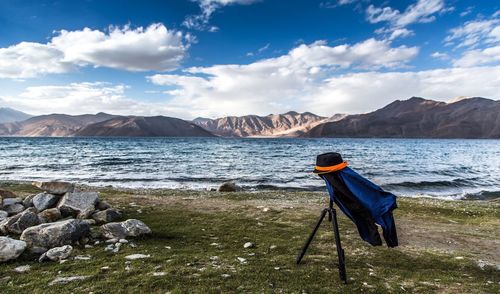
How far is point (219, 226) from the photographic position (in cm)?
1195

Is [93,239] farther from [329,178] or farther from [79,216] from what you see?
[329,178]

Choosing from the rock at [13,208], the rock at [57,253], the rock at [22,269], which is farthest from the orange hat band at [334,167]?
the rock at [13,208]

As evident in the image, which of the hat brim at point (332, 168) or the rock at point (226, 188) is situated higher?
the hat brim at point (332, 168)

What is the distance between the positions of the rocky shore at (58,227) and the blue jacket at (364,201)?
617 centimetres

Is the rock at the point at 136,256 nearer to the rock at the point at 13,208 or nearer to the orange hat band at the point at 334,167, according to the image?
the orange hat band at the point at 334,167

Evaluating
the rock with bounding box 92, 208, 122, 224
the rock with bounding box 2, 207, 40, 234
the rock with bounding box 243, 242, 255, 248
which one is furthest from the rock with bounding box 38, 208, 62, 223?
the rock with bounding box 243, 242, 255, 248

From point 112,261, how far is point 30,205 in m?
8.34

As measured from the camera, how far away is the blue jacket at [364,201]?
18.7 ft

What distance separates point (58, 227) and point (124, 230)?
70.2 inches

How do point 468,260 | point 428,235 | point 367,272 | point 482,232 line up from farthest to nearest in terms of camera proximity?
point 482,232, point 428,235, point 468,260, point 367,272

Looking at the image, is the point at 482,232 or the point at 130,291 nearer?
the point at 130,291

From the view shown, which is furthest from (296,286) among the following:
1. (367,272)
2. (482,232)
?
(482,232)

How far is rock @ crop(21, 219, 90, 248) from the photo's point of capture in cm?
830

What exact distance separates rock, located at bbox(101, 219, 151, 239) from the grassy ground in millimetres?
350
